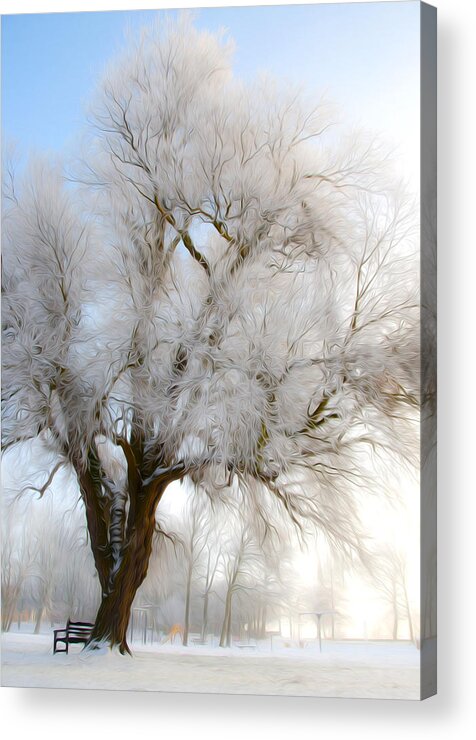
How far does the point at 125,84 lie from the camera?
3.99 metres

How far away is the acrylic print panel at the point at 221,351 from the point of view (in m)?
3.75

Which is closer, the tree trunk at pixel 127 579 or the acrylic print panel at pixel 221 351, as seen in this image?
the acrylic print panel at pixel 221 351

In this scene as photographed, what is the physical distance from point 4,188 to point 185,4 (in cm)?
100

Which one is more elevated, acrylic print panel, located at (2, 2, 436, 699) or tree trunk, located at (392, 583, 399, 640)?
acrylic print panel, located at (2, 2, 436, 699)

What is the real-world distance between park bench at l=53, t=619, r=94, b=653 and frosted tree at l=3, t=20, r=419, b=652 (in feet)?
0.14

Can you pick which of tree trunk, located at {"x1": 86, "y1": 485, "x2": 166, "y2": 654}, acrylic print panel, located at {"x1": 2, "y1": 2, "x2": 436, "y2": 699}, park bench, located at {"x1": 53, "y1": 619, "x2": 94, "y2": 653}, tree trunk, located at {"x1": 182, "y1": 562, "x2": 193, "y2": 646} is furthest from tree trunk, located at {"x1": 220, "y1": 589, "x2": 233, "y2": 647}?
park bench, located at {"x1": 53, "y1": 619, "x2": 94, "y2": 653}

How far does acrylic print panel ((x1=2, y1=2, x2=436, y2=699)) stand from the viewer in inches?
148

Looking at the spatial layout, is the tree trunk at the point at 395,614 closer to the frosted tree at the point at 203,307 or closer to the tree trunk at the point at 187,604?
the frosted tree at the point at 203,307

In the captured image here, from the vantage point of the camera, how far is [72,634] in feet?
12.8

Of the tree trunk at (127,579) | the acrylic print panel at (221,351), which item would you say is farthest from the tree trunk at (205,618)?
the tree trunk at (127,579)

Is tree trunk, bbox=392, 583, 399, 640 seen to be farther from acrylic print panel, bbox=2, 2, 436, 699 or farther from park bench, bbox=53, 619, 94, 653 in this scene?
park bench, bbox=53, 619, 94, 653

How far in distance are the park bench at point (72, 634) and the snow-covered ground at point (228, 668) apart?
1.0 inches

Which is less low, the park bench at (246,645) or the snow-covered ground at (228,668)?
the park bench at (246,645)

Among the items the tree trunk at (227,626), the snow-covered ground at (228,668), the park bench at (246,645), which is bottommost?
the snow-covered ground at (228,668)
